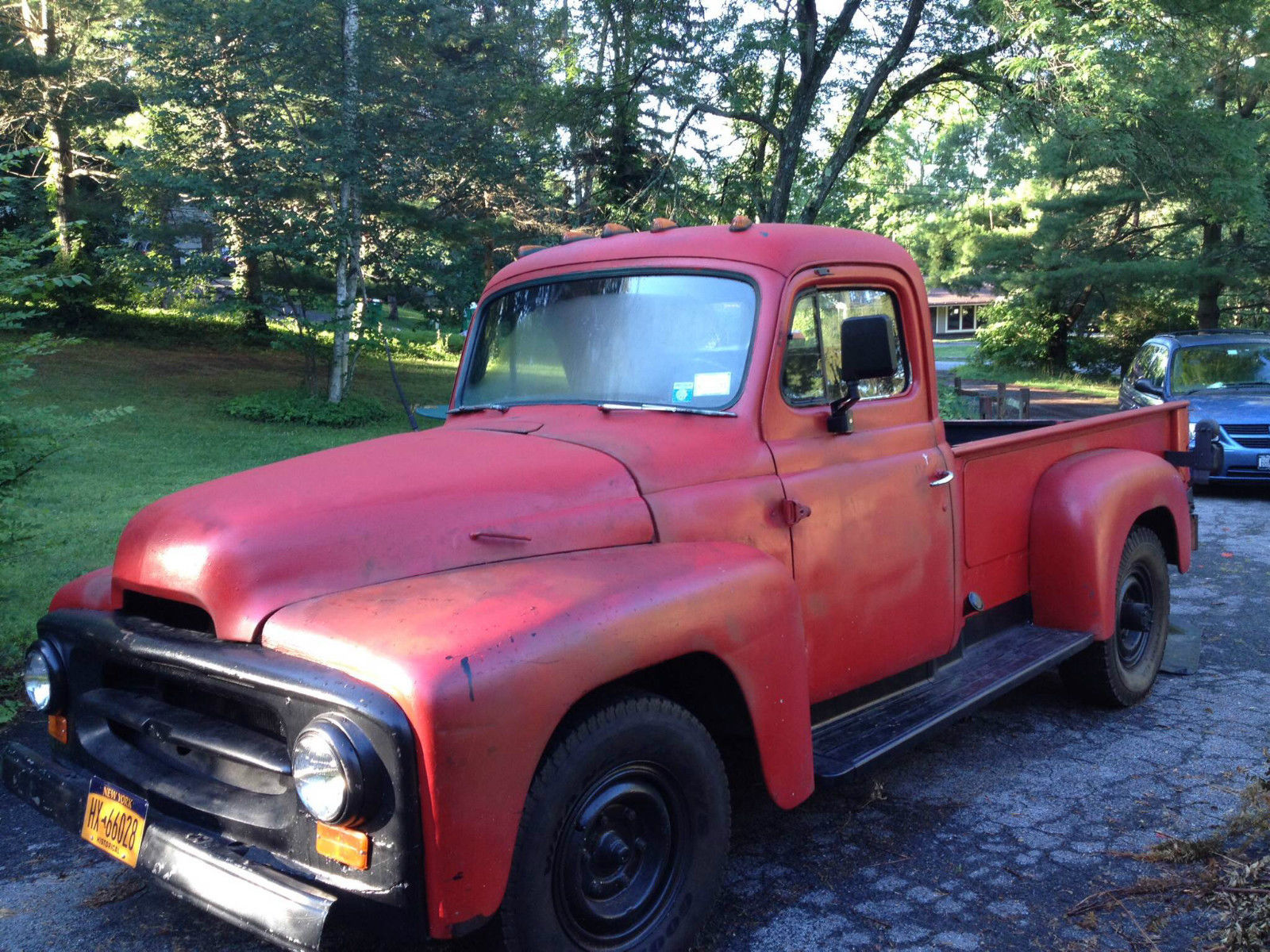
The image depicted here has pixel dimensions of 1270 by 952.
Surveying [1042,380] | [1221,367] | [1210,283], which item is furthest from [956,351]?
[1221,367]

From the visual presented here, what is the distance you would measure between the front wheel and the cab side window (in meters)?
1.36

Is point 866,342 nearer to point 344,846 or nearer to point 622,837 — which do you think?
point 622,837

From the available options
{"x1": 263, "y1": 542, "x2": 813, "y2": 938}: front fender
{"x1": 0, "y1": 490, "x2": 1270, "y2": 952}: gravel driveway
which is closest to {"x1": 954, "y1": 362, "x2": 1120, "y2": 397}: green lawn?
{"x1": 0, "y1": 490, "x2": 1270, "y2": 952}: gravel driveway

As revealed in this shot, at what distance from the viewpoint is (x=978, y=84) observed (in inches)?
612

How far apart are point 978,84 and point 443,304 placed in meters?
9.48

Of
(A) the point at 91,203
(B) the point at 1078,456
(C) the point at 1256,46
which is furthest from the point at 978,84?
(A) the point at 91,203

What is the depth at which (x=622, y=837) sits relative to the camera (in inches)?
112

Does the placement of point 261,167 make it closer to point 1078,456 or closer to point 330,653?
point 1078,456

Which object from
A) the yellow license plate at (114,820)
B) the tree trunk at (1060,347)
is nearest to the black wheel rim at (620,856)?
the yellow license plate at (114,820)

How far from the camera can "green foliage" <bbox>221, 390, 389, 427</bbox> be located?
17.9m

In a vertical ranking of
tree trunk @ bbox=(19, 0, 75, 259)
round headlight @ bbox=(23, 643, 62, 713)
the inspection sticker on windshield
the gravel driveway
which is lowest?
the gravel driveway

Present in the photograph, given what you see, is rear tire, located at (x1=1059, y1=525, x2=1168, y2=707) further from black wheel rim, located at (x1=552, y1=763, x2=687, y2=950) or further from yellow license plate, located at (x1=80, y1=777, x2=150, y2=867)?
yellow license plate, located at (x1=80, y1=777, x2=150, y2=867)

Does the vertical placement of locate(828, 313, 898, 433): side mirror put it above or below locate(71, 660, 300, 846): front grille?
above

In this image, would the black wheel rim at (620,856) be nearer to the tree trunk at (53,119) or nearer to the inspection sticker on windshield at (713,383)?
the inspection sticker on windshield at (713,383)
